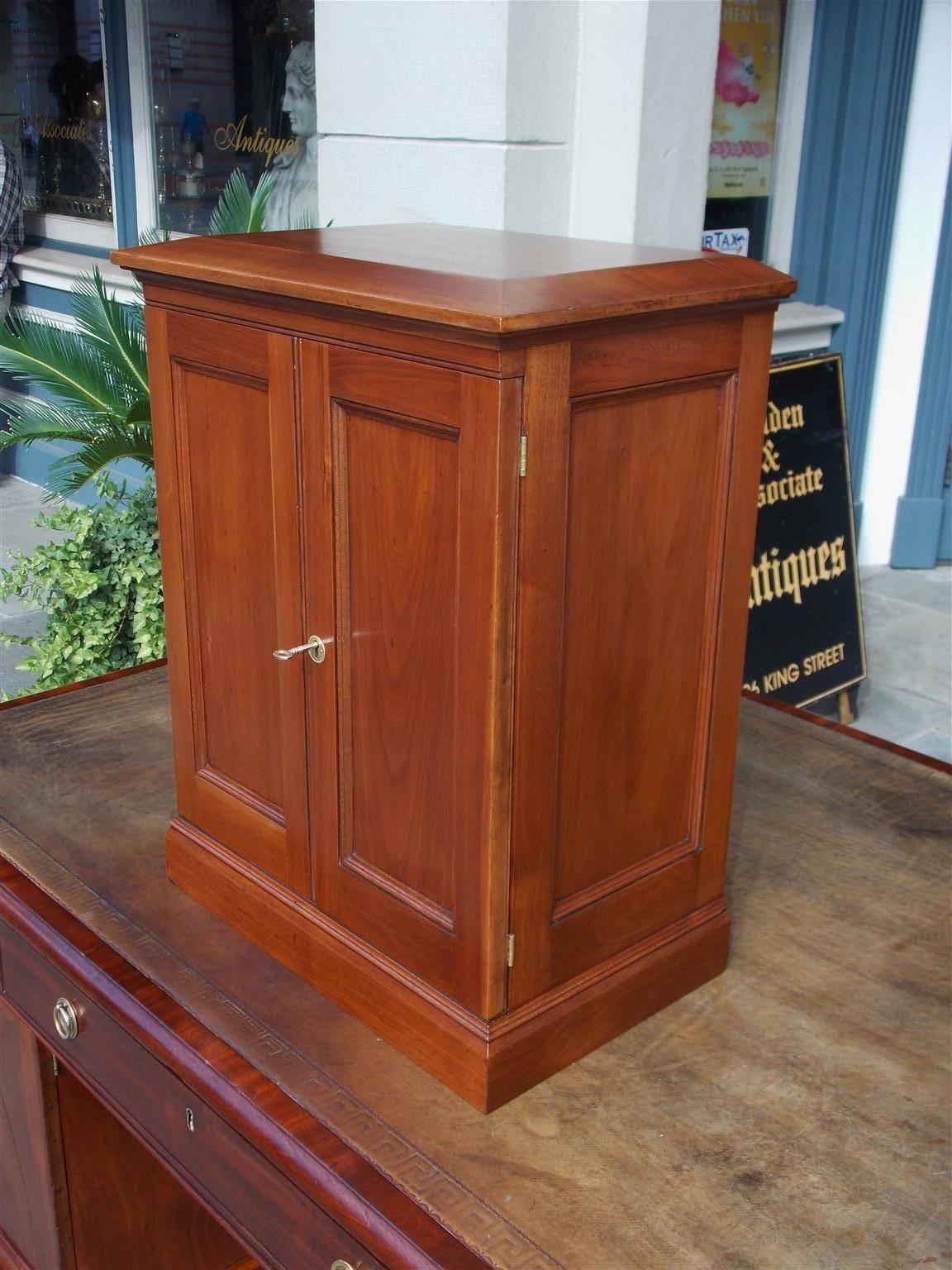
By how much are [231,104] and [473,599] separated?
4357 mm

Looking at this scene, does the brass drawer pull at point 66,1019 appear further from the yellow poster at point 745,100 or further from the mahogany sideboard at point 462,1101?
the yellow poster at point 745,100

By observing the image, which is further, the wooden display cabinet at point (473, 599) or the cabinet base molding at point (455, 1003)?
the cabinet base molding at point (455, 1003)

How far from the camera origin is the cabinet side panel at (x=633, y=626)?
1180mm

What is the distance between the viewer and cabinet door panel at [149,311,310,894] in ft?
4.39

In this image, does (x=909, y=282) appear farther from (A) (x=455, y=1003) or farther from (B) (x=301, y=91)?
(A) (x=455, y=1003)

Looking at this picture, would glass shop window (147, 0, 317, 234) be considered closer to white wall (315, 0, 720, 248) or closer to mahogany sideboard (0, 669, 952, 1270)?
white wall (315, 0, 720, 248)

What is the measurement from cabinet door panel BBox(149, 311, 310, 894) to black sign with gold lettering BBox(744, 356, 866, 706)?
2.15 m

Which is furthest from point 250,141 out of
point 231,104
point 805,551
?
point 805,551

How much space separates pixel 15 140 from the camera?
20.4ft

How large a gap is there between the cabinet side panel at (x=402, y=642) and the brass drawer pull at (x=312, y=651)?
4cm

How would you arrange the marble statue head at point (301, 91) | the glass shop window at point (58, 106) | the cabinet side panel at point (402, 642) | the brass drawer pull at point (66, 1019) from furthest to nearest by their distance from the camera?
the glass shop window at point (58, 106)
the marble statue head at point (301, 91)
the brass drawer pull at point (66, 1019)
the cabinet side panel at point (402, 642)

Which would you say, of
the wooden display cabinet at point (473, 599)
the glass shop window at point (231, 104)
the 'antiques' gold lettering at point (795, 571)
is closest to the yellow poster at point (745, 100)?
the 'antiques' gold lettering at point (795, 571)

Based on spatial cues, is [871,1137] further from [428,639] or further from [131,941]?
[131,941]

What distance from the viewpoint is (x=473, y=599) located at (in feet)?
3.69
